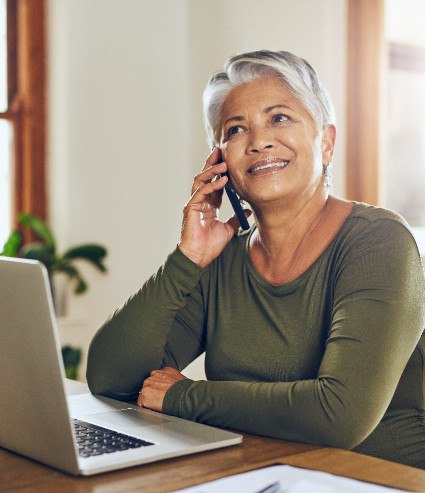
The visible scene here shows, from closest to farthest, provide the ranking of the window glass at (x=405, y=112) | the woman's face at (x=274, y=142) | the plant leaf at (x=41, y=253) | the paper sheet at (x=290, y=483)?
the paper sheet at (x=290, y=483) → the woman's face at (x=274, y=142) → the plant leaf at (x=41, y=253) → the window glass at (x=405, y=112)

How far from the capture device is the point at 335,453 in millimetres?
1229

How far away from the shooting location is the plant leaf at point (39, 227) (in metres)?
3.76

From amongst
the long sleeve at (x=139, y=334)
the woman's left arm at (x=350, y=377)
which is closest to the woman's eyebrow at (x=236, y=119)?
the long sleeve at (x=139, y=334)

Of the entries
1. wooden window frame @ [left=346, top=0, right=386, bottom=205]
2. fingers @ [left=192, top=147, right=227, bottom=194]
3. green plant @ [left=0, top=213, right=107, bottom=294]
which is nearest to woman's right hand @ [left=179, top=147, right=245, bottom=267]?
fingers @ [left=192, top=147, right=227, bottom=194]

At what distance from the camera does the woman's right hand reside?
1.81 meters

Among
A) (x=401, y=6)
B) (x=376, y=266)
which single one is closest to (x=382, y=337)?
(x=376, y=266)

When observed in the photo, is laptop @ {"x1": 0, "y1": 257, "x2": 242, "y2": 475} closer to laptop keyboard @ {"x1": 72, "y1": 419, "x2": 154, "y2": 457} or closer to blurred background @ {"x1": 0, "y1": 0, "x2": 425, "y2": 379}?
laptop keyboard @ {"x1": 72, "y1": 419, "x2": 154, "y2": 457}

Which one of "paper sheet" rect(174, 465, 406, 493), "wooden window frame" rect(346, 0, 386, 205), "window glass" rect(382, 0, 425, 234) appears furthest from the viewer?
"window glass" rect(382, 0, 425, 234)

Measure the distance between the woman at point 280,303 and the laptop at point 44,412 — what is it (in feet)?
0.62

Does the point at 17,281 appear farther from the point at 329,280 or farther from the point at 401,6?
the point at 401,6

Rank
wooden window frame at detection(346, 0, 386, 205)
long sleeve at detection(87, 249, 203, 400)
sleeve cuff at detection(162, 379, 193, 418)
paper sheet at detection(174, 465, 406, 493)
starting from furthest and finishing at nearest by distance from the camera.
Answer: wooden window frame at detection(346, 0, 386, 205) → long sleeve at detection(87, 249, 203, 400) → sleeve cuff at detection(162, 379, 193, 418) → paper sheet at detection(174, 465, 406, 493)

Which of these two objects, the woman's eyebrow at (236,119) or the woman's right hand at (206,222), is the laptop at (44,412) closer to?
the woman's right hand at (206,222)

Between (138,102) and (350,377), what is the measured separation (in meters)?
2.92

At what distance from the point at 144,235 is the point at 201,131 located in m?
0.62
